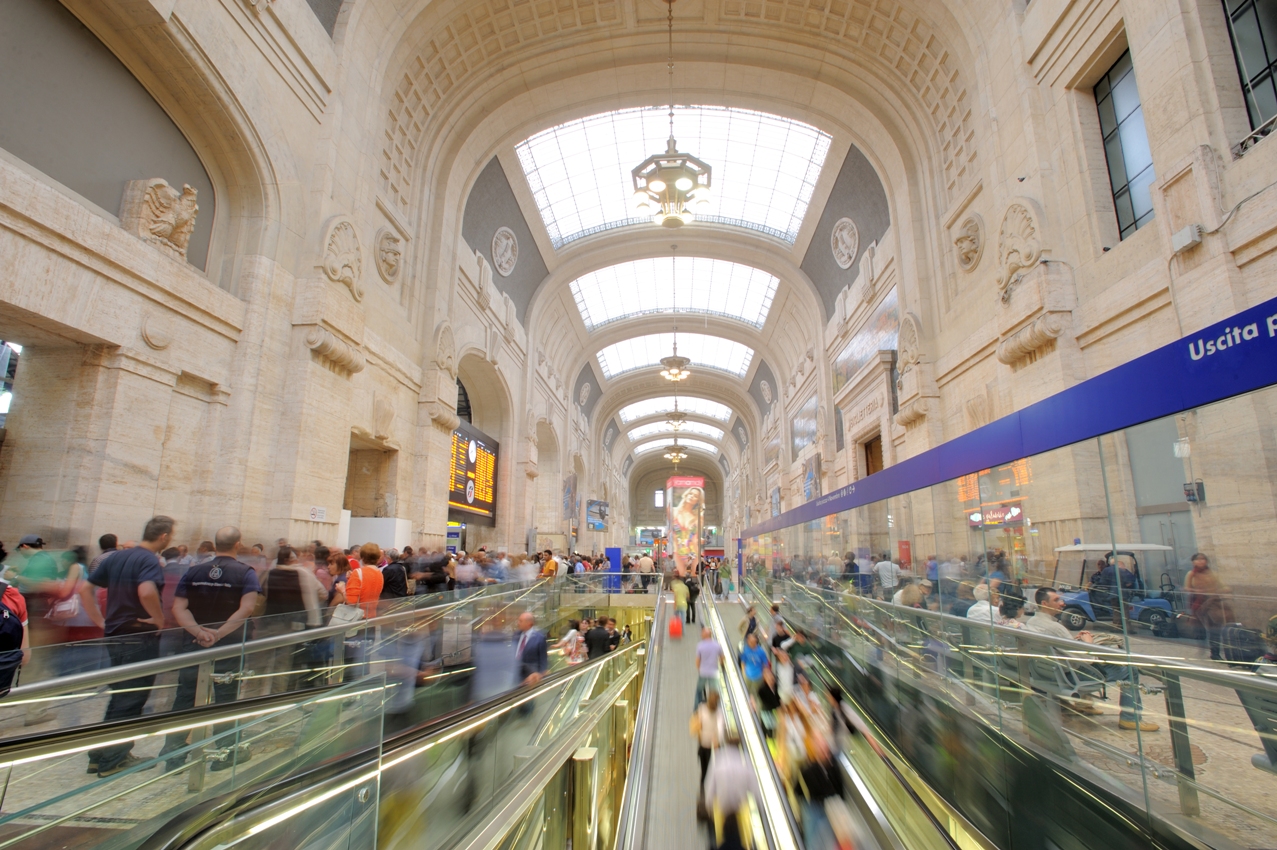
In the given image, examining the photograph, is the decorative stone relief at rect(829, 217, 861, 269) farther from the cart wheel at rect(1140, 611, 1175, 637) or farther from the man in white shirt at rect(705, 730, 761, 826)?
the cart wheel at rect(1140, 611, 1175, 637)

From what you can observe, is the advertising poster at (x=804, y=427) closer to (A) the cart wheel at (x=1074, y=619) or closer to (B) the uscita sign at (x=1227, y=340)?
(B) the uscita sign at (x=1227, y=340)

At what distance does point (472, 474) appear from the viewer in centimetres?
1569

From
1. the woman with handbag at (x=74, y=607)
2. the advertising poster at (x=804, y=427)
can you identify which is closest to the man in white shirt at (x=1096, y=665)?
the woman with handbag at (x=74, y=607)

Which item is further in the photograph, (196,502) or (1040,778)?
(196,502)

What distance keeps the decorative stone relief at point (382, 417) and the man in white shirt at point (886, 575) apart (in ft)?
26.4

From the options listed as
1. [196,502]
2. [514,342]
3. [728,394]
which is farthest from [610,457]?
[196,502]

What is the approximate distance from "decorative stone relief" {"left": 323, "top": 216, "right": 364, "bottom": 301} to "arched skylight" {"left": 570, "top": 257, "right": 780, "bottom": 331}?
50.2ft

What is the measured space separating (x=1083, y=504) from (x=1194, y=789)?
134cm

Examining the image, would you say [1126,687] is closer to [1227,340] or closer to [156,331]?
[1227,340]

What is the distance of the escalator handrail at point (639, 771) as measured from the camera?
487 centimetres

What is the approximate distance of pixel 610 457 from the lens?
42.8m

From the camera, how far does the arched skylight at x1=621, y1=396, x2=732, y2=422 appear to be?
43312mm

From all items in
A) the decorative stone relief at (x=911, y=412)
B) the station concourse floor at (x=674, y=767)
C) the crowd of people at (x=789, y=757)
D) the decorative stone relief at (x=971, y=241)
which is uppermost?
the decorative stone relief at (x=971, y=241)

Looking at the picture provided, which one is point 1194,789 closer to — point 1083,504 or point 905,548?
point 1083,504
